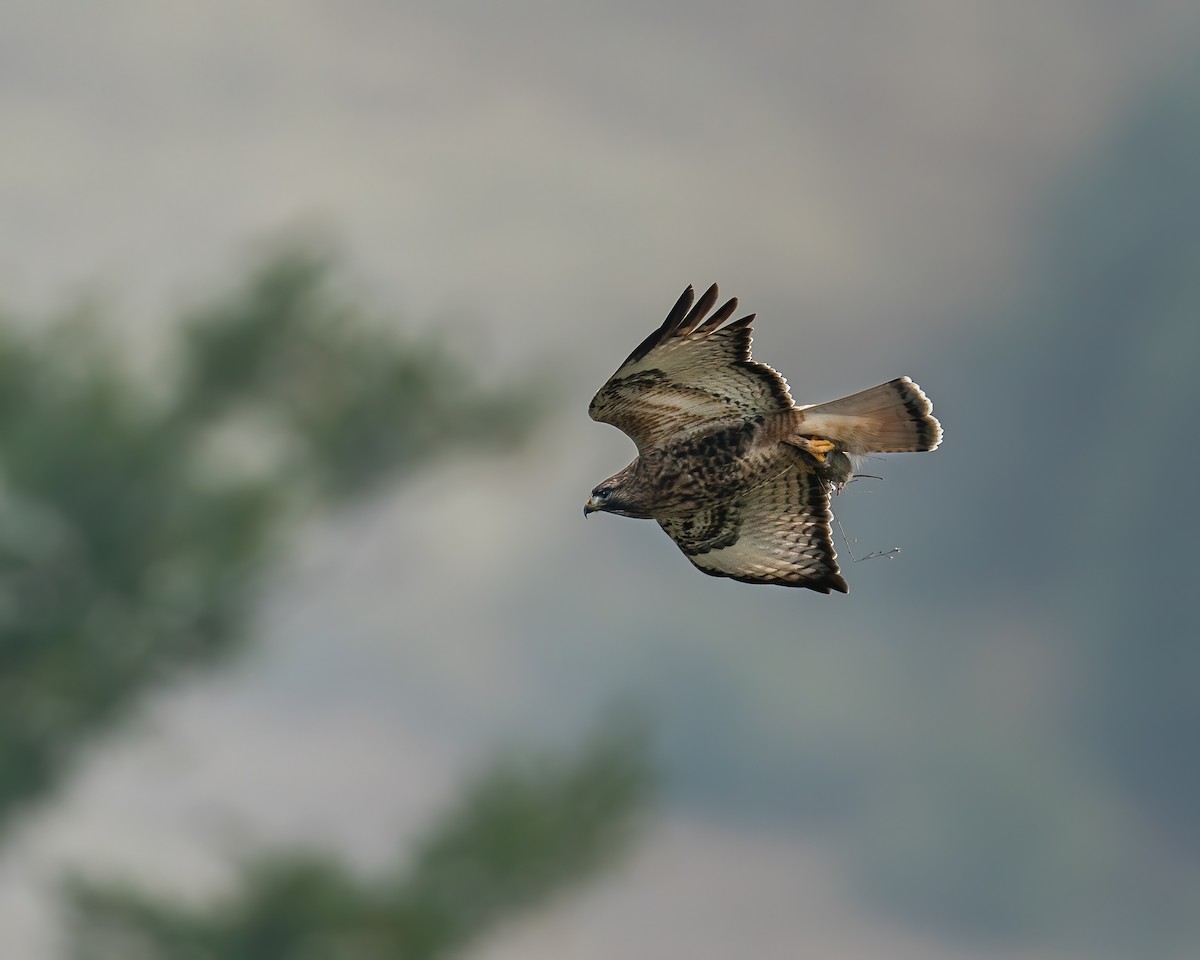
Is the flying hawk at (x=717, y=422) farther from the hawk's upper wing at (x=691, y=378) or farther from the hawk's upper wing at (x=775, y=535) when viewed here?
the hawk's upper wing at (x=775, y=535)

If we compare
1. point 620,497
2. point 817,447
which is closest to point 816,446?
point 817,447

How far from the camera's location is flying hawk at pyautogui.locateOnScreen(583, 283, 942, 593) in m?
4.01

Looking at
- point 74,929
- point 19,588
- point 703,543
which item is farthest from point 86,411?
point 703,543

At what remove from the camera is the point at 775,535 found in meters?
4.43

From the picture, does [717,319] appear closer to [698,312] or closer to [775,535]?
[698,312]

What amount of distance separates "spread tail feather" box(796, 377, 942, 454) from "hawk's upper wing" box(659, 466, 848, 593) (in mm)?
250

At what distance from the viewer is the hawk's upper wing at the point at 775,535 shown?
4.38 meters

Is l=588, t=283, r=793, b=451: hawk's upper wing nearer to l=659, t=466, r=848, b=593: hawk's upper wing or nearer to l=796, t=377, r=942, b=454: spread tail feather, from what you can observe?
l=796, t=377, r=942, b=454: spread tail feather

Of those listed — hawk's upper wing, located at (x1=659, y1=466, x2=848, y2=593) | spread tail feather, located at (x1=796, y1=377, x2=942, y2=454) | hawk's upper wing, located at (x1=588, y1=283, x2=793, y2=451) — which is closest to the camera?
hawk's upper wing, located at (x1=588, y1=283, x2=793, y2=451)

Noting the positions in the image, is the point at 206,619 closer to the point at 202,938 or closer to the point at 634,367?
the point at 202,938

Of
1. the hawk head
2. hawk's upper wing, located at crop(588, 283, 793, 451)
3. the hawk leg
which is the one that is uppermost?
hawk's upper wing, located at crop(588, 283, 793, 451)

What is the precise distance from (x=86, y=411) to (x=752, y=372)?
15.7m

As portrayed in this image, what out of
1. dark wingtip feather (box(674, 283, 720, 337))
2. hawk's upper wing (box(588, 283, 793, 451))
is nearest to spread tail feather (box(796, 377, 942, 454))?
hawk's upper wing (box(588, 283, 793, 451))

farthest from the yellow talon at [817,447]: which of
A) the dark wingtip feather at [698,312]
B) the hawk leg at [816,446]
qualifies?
the dark wingtip feather at [698,312]
